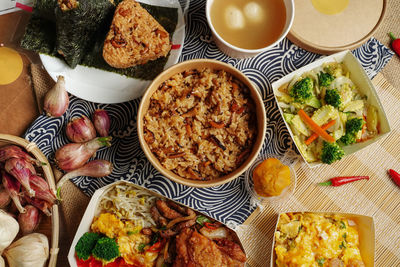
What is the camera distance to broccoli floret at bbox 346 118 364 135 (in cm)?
343

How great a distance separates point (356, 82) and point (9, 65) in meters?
3.61

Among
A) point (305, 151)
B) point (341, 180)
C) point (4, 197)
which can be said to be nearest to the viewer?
point (4, 197)

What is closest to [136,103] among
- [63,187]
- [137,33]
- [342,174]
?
[137,33]

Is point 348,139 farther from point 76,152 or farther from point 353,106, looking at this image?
point 76,152

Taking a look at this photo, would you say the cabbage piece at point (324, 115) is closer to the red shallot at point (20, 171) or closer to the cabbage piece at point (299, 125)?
the cabbage piece at point (299, 125)

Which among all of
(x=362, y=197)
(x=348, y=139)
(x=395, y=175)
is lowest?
(x=362, y=197)

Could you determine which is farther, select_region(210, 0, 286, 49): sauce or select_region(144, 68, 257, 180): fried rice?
select_region(210, 0, 286, 49): sauce

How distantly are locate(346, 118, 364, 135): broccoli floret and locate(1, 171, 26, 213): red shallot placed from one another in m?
3.30

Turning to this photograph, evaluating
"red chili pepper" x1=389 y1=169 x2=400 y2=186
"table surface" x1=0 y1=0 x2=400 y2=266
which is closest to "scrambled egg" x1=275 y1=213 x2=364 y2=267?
"table surface" x1=0 y1=0 x2=400 y2=266

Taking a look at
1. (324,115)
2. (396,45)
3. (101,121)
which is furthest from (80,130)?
(396,45)

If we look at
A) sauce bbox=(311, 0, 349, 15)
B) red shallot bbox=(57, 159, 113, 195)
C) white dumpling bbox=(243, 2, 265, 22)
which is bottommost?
red shallot bbox=(57, 159, 113, 195)

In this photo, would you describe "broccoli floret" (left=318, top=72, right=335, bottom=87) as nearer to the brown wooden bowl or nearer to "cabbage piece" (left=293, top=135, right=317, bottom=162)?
"cabbage piece" (left=293, top=135, right=317, bottom=162)

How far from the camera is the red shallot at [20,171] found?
329 centimetres

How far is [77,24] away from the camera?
3.24m
